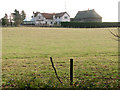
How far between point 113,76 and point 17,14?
68254 millimetres

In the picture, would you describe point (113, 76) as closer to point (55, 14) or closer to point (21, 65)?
point (21, 65)

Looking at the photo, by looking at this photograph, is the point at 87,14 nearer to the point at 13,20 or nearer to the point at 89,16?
the point at 89,16

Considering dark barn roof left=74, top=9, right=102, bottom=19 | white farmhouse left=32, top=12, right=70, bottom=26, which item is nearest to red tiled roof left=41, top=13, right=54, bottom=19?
white farmhouse left=32, top=12, right=70, bottom=26

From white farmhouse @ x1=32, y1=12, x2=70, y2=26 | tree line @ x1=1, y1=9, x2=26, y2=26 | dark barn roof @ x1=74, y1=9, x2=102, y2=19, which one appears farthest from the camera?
dark barn roof @ x1=74, y1=9, x2=102, y2=19

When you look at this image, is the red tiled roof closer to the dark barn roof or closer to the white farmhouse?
the white farmhouse

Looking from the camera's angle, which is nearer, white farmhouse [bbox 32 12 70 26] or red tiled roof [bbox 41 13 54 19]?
white farmhouse [bbox 32 12 70 26]

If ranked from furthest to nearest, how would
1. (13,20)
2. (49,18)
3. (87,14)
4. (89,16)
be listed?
1. (87,14)
2. (89,16)
3. (49,18)
4. (13,20)

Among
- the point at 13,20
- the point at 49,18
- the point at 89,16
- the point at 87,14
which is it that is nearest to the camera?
the point at 13,20

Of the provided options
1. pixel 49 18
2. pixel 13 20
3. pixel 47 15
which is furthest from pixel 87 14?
pixel 13 20

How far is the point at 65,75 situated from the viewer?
8398mm

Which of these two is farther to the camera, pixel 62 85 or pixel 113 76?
pixel 113 76

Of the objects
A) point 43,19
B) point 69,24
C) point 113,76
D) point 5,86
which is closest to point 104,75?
point 113,76

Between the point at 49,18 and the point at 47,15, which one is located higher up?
the point at 47,15

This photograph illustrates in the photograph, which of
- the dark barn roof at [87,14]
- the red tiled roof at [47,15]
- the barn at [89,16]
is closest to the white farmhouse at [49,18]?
the red tiled roof at [47,15]
